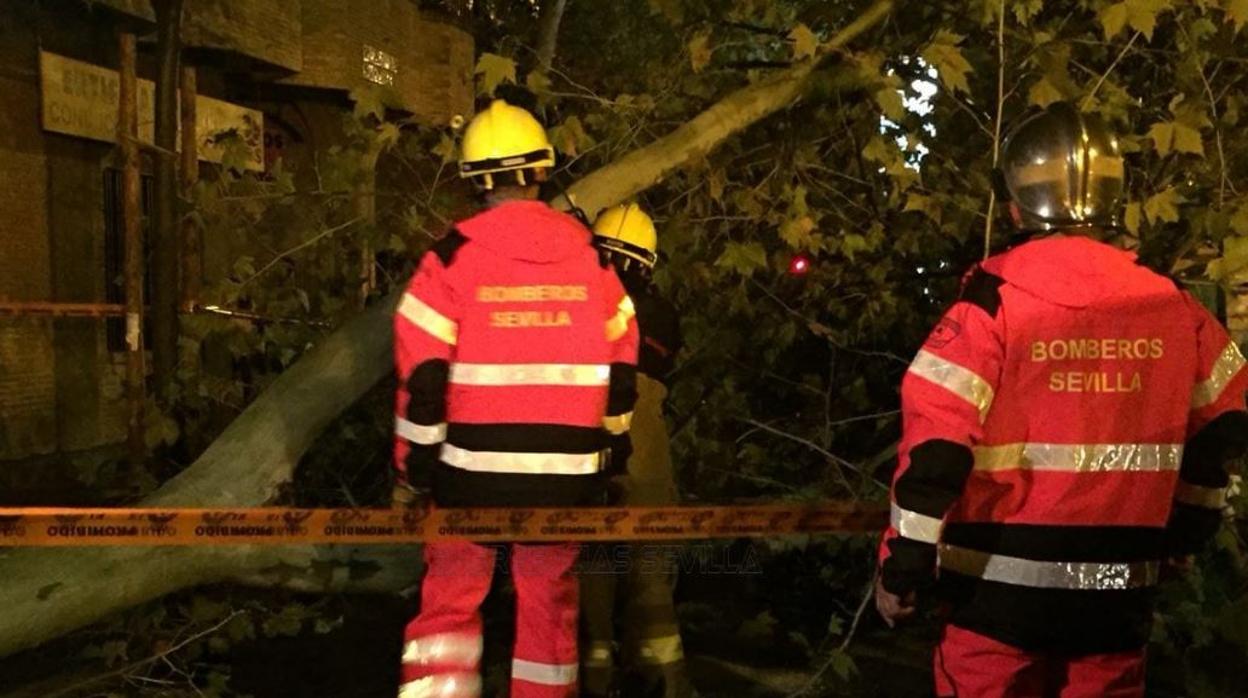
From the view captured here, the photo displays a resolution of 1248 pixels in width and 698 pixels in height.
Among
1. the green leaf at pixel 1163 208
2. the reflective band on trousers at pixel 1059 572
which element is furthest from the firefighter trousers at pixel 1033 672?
the green leaf at pixel 1163 208

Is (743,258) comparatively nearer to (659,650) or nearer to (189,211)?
(659,650)

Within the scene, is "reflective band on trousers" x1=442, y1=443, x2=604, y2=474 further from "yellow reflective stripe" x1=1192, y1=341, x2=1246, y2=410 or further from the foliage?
the foliage

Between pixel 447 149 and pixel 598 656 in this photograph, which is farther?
pixel 447 149

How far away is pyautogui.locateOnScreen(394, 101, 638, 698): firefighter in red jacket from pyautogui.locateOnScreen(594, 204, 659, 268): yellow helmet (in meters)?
0.84

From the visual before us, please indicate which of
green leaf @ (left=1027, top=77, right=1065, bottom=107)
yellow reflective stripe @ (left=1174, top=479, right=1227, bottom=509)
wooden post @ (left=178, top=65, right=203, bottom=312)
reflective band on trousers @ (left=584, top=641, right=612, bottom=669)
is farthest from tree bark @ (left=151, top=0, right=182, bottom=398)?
yellow reflective stripe @ (left=1174, top=479, right=1227, bottom=509)

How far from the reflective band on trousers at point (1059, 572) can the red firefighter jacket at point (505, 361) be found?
1.11 meters

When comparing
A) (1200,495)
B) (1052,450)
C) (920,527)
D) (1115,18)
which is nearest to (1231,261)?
(1115,18)

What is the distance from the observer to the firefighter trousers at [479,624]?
9.73ft

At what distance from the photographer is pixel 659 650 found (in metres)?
3.99

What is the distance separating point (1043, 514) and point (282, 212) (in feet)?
15.7

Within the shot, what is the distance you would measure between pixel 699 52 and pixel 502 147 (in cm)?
206

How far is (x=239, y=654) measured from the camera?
4785mm

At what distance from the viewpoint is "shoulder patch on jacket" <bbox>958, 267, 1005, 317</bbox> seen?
235 centimetres

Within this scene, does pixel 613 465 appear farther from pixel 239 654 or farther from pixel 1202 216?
pixel 1202 216
